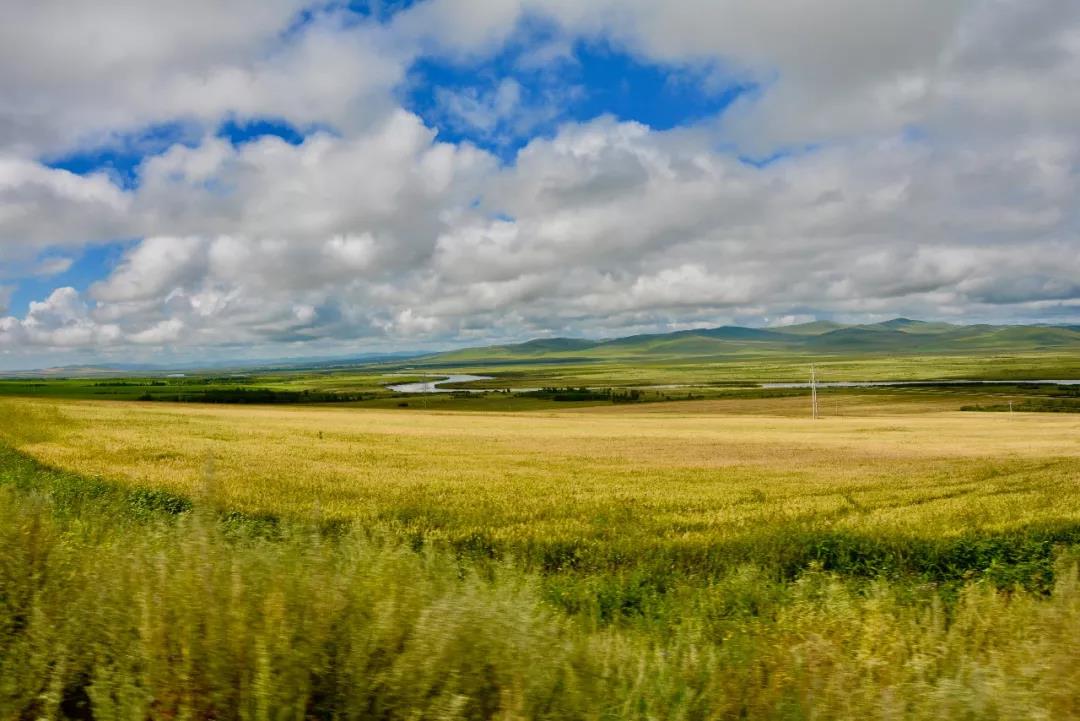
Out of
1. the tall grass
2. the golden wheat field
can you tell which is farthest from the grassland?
the golden wheat field

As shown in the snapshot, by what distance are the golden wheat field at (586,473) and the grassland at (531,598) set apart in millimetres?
276

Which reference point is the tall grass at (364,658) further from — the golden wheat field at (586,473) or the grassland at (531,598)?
the golden wheat field at (586,473)

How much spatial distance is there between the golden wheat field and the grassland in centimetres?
28

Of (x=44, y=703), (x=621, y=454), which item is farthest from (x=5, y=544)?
(x=621, y=454)

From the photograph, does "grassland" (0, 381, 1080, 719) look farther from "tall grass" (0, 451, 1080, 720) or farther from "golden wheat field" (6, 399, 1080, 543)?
"golden wheat field" (6, 399, 1080, 543)

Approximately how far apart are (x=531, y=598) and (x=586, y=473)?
25.9 m

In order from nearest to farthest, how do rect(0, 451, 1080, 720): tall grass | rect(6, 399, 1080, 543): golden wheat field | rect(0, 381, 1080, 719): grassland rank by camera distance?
rect(0, 451, 1080, 720): tall grass → rect(0, 381, 1080, 719): grassland → rect(6, 399, 1080, 543): golden wheat field

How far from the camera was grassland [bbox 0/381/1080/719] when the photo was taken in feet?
14.6

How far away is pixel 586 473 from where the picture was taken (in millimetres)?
31703

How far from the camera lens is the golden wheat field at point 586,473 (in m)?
20.2

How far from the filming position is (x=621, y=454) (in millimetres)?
40031

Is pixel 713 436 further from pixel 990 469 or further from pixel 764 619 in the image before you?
pixel 764 619

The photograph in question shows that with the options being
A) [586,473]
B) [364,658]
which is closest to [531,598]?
[364,658]

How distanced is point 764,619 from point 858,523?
1289cm
